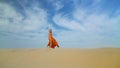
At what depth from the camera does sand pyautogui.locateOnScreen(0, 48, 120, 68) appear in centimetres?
279

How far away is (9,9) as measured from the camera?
287 centimetres

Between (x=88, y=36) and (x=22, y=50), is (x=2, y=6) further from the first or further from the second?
(x=88, y=36)

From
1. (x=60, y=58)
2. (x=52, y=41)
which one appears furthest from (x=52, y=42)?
(x=60, y=58)

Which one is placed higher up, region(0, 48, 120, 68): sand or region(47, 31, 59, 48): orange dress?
region(47, 31, 59, 48): orange dress

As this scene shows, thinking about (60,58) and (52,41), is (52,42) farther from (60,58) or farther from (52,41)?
(60,58)

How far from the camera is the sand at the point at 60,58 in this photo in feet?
9.14

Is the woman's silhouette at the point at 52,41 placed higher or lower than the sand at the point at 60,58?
higher

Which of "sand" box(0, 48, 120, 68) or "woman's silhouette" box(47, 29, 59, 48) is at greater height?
"woman's silhouette" box(47, 29, 59, 48)

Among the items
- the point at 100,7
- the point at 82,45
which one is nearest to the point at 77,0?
the point at 100,7

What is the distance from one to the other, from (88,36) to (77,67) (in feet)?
1.34

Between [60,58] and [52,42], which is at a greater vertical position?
[52,42]

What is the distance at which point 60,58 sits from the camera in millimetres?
2828

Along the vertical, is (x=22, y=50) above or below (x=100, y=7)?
below

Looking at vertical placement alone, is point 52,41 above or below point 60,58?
above
